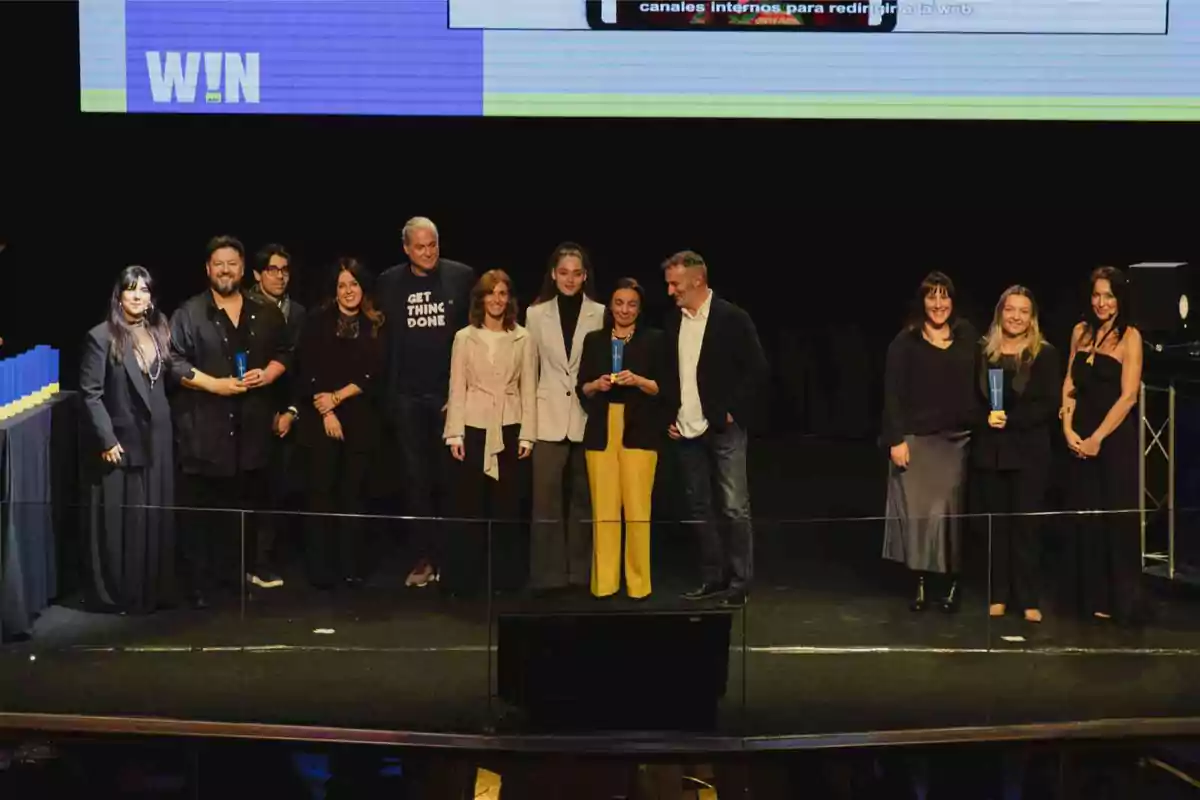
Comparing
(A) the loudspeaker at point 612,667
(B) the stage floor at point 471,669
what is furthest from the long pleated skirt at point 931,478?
(A) the loudspeaker at point 612,667

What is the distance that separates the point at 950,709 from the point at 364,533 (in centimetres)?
183

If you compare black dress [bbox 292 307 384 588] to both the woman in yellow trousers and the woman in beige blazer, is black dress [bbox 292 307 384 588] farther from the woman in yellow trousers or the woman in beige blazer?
the woman in yellow trousers

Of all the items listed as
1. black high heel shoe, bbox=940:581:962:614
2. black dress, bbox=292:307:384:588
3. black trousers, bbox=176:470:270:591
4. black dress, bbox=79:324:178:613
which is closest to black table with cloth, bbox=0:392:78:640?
black trousers, bbox=176:470:270:591

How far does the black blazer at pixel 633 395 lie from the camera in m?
6.98

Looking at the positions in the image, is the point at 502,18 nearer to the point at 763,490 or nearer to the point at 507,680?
the point at 763,490

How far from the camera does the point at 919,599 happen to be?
5.95 meters

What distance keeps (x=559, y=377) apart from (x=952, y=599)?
1808mm

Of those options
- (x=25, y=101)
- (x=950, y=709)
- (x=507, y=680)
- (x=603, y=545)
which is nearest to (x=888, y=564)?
Answer: (x=950, y=709)

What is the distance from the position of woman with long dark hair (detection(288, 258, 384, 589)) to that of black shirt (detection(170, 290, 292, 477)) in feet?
0.54

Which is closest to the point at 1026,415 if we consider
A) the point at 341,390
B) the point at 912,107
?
the point at 912,107

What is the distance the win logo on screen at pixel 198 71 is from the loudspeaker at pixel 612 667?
3.47 metres

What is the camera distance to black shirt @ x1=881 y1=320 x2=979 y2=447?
6910 mm

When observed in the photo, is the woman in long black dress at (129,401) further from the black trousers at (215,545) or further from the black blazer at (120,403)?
the black trousers at (215,545)

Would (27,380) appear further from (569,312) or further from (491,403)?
(569,312)
